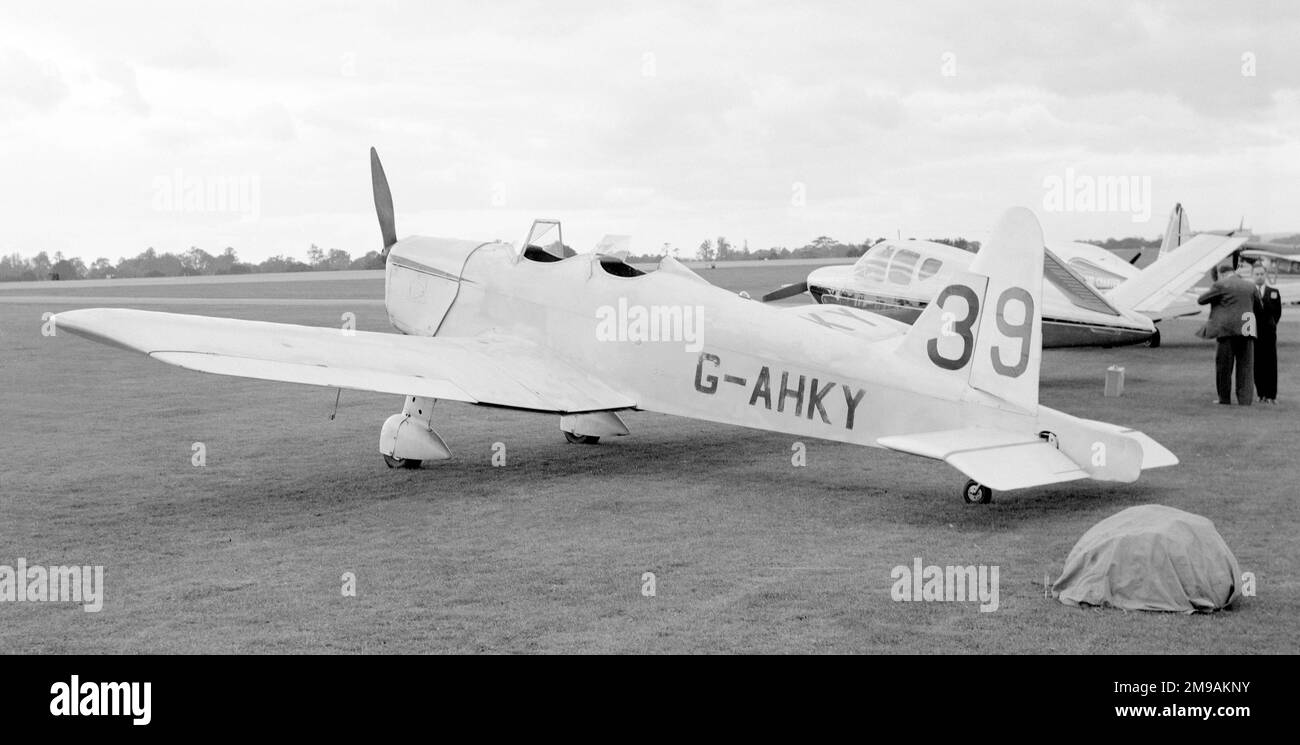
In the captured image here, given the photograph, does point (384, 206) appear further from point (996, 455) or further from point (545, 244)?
point (996, 455)

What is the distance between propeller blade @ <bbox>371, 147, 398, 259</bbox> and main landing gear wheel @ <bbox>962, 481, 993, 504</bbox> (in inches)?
310

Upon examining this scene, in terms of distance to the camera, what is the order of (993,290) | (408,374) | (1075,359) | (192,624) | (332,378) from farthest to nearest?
(1075,359) < (408,374) < (332,378) < (993,290) < (192,624)

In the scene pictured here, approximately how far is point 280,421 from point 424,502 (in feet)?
17.5

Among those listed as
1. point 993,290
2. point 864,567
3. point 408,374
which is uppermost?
point 993,290

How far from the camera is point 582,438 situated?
1260cm

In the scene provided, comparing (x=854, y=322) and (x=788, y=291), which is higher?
(x=788, y=291)

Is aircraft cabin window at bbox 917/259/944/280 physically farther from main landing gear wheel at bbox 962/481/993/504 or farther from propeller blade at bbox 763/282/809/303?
main landing gear wheel at bbox 962/481/993/504

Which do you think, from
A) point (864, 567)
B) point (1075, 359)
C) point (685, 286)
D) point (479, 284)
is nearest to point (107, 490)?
point (479, 284)

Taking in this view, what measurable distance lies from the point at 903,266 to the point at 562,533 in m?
12.7

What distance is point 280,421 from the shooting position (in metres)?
14.3

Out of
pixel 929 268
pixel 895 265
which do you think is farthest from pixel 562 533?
pixel 895 265

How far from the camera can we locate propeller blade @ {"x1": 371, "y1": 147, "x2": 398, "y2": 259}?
14438 mm

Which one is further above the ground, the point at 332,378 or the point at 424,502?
the point at 332,378

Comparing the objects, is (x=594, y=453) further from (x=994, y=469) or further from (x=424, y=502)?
(x=994, y=469)
